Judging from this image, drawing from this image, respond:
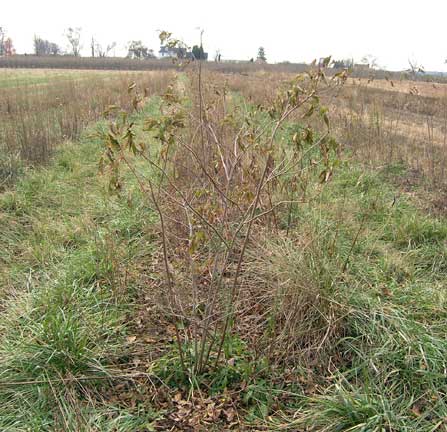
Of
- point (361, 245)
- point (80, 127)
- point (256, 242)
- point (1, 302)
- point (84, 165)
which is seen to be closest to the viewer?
point (1, 302)

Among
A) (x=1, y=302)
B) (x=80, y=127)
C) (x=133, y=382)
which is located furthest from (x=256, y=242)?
(x=80, y=127)

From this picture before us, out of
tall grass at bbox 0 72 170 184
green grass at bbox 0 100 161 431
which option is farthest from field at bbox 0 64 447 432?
tall grass at bbox 0 72 170 184

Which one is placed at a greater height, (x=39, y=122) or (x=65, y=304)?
(x=39, y=122)

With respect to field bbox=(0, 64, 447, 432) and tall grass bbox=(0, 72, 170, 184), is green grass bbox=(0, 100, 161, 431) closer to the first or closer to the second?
field bbox=(0, 64, 447, 432)

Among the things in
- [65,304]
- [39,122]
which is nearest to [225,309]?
[65,304]

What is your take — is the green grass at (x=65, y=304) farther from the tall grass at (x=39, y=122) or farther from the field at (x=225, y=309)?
the tall grass at (x=39, y=122)

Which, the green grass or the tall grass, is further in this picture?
the tall grass

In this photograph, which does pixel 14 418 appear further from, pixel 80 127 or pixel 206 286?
pixel 80 127

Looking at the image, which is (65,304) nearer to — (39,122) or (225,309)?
(225,309)

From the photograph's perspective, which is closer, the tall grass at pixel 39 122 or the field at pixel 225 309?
the field at pixel 225 309

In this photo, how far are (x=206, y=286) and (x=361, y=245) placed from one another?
61.2 inches

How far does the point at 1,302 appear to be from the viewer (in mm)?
3010

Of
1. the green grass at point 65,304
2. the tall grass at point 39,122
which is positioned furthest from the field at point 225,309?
the tall grass at point 39,122

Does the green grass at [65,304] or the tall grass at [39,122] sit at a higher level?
the tall grass at [39,122]
